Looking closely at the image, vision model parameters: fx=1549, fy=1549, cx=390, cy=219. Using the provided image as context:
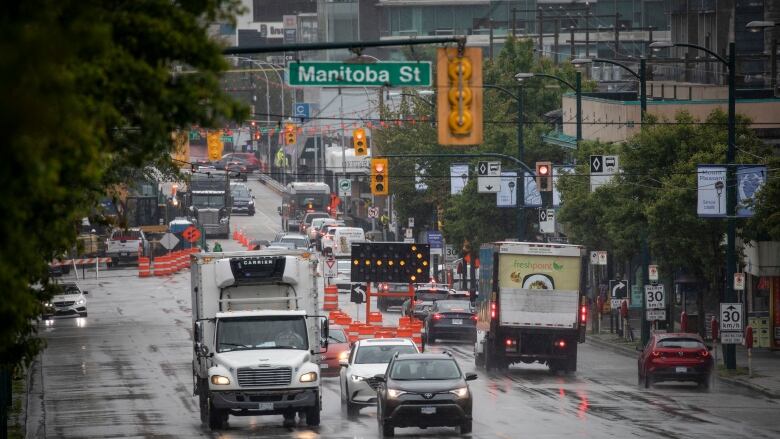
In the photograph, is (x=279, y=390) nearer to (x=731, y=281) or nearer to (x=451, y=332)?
(x=731, y=281)

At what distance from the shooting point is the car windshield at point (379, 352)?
33.0 m

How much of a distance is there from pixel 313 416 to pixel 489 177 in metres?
33.1

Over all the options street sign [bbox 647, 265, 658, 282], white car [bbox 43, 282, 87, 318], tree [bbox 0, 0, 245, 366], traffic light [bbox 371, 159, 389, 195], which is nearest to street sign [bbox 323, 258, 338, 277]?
traffic light [bbox 371, 159, 389, 195]

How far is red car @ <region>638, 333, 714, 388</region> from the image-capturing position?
1510 inches

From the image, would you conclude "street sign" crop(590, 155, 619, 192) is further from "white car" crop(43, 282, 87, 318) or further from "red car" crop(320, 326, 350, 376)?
"white car" crop(43, 282, 87, 318)

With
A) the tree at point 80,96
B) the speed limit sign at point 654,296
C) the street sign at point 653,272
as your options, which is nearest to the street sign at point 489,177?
the street sign at point 653,272

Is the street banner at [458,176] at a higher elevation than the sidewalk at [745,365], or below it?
higher

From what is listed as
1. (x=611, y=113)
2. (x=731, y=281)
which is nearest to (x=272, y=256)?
(x=731, y=281)

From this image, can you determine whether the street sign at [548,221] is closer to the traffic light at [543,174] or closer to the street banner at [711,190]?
the traffic light at [543,174]

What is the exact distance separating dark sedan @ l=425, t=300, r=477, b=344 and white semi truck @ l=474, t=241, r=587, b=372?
30.9 ft

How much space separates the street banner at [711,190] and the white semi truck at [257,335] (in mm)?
13708

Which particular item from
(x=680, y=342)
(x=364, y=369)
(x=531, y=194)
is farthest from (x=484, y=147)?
(x=364, y=369)

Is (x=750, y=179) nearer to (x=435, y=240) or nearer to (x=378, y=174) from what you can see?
(x=378, y=174)

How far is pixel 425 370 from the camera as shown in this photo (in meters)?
28.4
